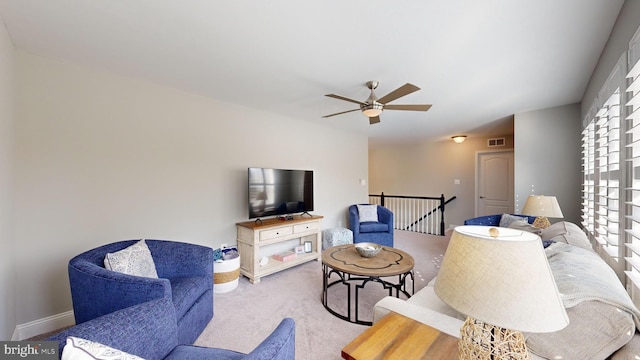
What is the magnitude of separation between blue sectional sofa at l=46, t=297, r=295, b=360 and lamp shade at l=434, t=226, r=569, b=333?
2.39 ft

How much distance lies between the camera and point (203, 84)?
2.78m

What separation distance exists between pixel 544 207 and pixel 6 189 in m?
4.74

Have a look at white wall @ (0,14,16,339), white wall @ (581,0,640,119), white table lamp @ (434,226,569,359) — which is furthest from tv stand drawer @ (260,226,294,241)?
white wall @ (581,0,640,119)

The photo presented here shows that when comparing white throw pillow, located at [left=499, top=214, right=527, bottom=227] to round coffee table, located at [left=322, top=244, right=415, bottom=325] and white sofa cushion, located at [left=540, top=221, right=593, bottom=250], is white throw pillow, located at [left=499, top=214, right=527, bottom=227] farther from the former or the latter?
round coffee table, located at [left=322, top=244, right=415, bottom=325]

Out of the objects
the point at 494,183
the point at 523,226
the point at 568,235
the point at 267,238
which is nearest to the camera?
the point at 568,235

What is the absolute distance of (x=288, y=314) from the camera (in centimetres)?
240

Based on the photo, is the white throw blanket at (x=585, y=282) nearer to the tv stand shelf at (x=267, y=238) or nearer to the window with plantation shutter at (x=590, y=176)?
the window with plantation shutter at (x=590, y=176)

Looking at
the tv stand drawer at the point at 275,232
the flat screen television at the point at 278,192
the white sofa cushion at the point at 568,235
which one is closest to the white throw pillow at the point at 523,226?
the white sofa cushion at the point at 568,235

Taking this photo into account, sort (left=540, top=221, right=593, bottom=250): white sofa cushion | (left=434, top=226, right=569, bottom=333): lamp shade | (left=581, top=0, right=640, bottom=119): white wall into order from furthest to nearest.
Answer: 1. (left=540, top=221, right=593, bottom=250): white sofa cushion
2. (left=581, top=0, right=640, bottom=119): white wall
3. (left=434, top=226, right=569, bottom=333): lamp shade

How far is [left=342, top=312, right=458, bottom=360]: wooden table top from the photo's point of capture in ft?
3.15

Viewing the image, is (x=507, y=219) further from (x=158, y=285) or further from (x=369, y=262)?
(x=158, y=285)

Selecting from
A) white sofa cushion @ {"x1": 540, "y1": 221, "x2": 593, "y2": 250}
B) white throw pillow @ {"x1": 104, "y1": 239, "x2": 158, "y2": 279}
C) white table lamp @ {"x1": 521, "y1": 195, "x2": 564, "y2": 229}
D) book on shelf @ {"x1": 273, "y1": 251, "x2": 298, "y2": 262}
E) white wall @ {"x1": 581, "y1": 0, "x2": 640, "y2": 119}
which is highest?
white wall @ {"x1": 581, "y1": 0, "x2": 640, "y2": 119}

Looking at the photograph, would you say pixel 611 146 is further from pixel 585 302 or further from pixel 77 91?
pixel 77 91

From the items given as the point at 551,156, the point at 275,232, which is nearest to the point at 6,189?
the point at 275,232
